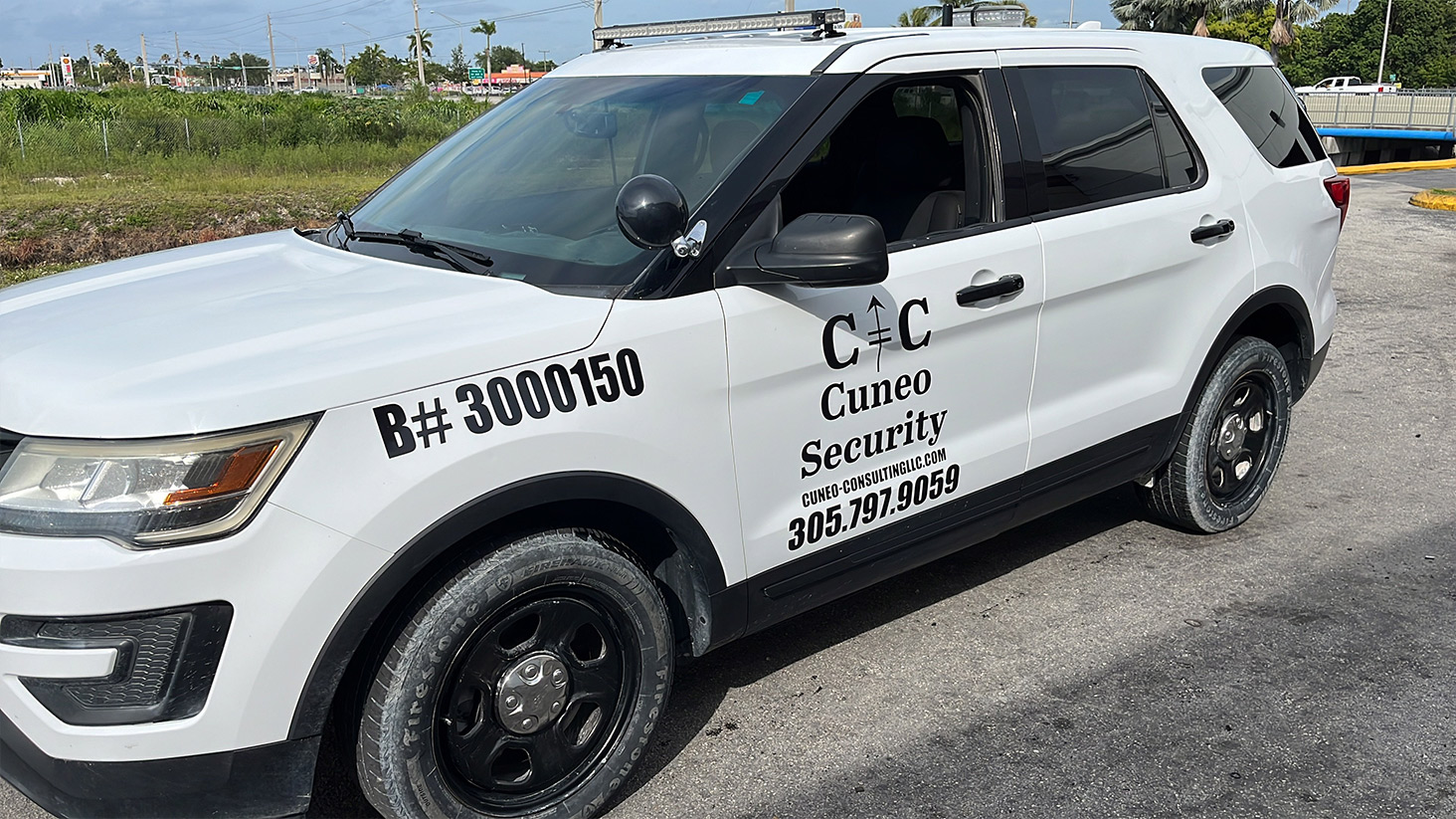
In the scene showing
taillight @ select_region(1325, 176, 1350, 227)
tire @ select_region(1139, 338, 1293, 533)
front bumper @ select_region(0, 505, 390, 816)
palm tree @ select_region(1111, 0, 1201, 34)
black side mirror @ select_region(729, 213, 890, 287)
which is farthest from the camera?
palm tree @ select_region(1111, 0, 1201, 34)

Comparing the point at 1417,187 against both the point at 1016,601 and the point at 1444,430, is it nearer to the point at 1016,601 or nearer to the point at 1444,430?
the point at 1444,430

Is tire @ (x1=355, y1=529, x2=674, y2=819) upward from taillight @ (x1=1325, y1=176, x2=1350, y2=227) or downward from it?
downward

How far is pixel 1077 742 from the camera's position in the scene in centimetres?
329

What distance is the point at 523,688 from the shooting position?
8.95ft

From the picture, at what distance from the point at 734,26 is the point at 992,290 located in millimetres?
1301

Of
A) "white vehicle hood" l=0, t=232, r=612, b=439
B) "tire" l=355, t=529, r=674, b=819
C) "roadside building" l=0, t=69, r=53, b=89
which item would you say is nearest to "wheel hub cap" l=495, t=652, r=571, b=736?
"tire" l=355, t=529, r=674, b=819

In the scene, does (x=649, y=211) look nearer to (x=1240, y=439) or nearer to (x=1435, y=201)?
(x=1240, y=439)

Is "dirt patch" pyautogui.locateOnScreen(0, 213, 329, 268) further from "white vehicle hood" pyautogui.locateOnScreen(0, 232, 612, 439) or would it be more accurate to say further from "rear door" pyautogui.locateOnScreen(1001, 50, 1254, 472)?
"rear door" pyautogui.locateOnScreen(1001, 50, 1254, 472)

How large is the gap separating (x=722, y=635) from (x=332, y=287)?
132cm

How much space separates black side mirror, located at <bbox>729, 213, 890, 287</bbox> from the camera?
281 centimetres

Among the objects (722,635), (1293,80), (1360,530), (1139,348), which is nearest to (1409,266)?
(1360,530)

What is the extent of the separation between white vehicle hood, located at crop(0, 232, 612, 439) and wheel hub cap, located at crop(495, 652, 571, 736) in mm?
703

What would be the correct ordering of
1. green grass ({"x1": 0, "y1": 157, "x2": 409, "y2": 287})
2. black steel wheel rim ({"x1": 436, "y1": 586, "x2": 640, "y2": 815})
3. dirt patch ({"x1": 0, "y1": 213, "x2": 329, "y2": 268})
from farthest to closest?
green grass ({"x1": 0, "y1": 157, "x2": 409, "y2": 287}), dirt patch ({"x1": 0, "y1": 213, "x2": 329, "y2": 268}), black steel wheel rim ({"x1": 436, "y1": 586, "x2": 640, "y2": 815})

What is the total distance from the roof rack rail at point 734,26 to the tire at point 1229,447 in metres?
2.00
